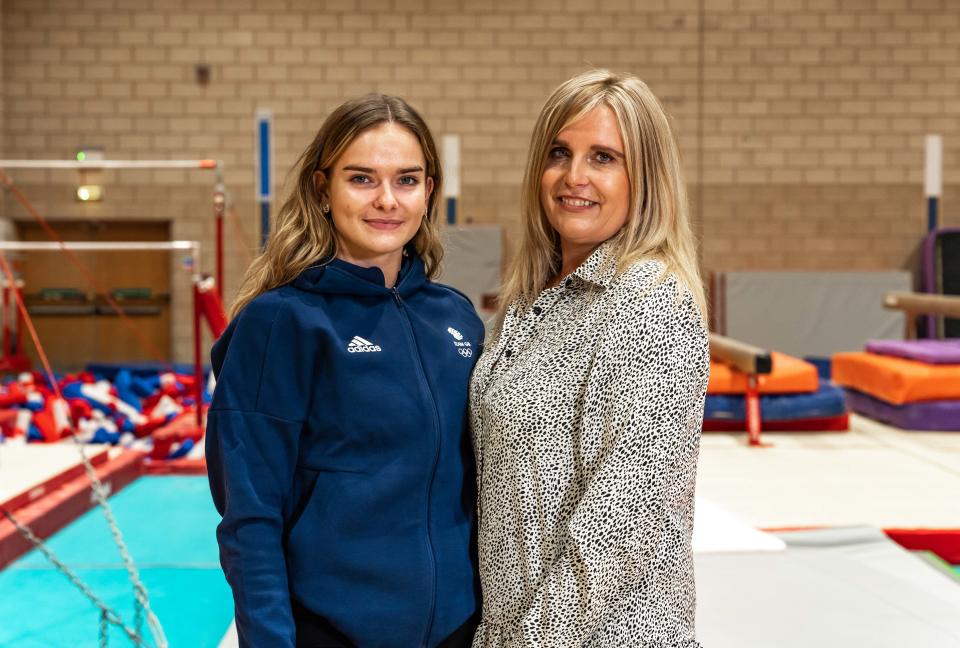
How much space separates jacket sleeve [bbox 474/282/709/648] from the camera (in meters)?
1.23

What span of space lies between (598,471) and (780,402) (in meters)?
4.63

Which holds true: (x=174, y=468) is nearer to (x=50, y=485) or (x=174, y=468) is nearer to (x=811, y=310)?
(x=50, y=485)

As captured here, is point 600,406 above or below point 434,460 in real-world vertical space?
above

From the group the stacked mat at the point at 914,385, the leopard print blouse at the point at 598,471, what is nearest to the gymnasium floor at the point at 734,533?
the stacked mat at the point at 914,385

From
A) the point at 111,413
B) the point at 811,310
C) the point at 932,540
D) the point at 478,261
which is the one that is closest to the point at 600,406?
the point at 932,540

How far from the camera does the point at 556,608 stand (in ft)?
4.07

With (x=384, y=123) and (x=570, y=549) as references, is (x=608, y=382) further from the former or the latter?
(x=384, y=123)

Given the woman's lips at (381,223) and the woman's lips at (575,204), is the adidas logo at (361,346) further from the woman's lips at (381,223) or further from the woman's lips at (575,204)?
the woman's lips at (575,204)

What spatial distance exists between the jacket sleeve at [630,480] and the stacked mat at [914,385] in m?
4.87

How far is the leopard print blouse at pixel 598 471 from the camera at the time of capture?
124 cm

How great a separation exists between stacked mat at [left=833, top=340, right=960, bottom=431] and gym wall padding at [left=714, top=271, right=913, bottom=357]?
2.72m

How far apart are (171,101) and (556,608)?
883 cm

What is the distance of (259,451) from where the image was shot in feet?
4.33

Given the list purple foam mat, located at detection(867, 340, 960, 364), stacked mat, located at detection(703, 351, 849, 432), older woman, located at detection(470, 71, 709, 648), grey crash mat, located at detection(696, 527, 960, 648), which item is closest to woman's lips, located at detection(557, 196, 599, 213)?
older woman, located at detection(470, 71, 709, 648)
